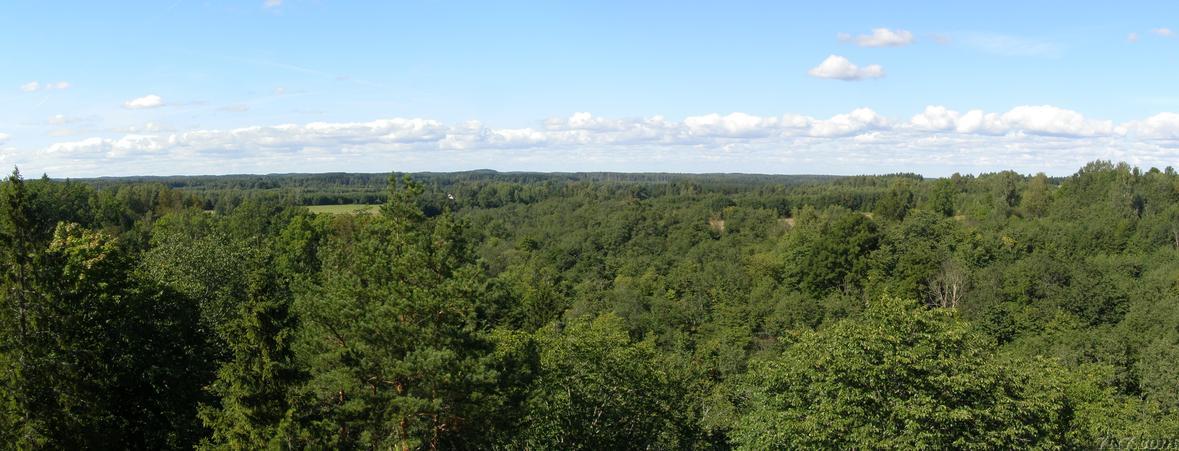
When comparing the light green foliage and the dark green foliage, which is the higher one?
the light green foliage

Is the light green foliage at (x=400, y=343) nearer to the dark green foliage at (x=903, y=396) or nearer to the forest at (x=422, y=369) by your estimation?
the forest at (x=422, y=369)

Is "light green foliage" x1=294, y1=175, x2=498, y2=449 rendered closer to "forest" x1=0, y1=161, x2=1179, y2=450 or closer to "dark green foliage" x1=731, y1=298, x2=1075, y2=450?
"forest" x1=0, y1=161, x2=1179, y2=450

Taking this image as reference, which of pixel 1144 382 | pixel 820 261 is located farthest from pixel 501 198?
pixel 1144 382

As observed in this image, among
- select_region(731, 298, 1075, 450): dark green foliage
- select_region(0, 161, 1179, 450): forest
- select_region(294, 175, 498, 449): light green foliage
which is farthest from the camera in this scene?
select_region(731, 298, 1075, 450): dark green foliage

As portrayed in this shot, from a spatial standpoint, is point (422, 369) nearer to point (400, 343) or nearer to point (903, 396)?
point (400, 343)

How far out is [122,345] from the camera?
19.9 m

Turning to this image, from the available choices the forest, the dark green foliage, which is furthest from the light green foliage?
the dark green foliage

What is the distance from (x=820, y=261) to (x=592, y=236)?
166ft

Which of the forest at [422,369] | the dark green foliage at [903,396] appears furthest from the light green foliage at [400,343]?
the dark green foliage at [903,396]

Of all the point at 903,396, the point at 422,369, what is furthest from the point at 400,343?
the point at 903,396

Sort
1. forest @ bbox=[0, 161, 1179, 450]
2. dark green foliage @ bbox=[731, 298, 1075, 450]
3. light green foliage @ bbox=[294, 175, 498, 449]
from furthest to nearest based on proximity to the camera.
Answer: dark green foliage @ bbox=[731, 298, 1075, 450]
light green foliage @ bbox=[294, 175, 498, 449]
forest @ bbox=[0, 161, 1179, 450]

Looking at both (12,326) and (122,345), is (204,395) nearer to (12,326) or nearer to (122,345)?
(122,345)

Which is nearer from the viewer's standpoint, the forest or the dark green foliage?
the forest

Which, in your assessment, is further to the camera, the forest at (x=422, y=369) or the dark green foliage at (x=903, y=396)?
the dark green foliage at (x=903, y=396)
